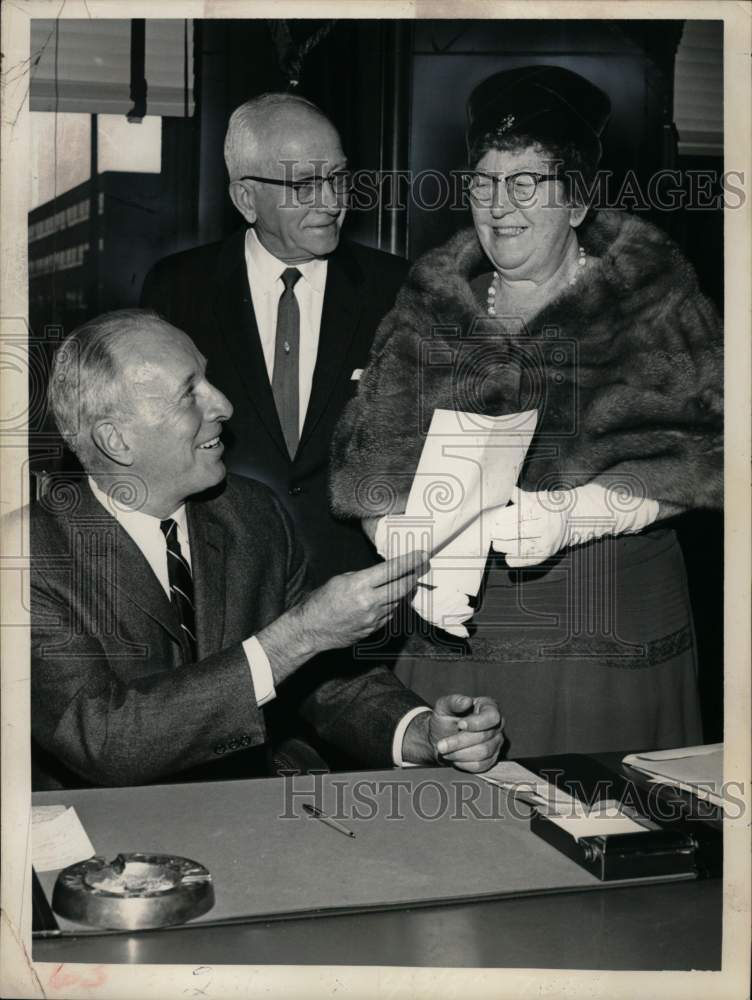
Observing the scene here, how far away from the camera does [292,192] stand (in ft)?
8.77

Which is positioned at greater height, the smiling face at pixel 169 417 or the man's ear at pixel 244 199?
the man's ear at pixel 244 199

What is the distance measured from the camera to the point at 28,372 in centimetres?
265

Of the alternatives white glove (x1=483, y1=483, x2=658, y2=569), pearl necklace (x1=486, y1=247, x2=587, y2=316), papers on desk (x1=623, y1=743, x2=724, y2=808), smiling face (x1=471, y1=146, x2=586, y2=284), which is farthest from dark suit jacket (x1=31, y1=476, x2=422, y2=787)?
smiling face (x1=471, y1=146, x2=586, y2=284)

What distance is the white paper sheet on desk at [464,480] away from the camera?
2660 mm

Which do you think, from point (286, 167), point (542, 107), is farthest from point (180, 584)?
point (542, 107)

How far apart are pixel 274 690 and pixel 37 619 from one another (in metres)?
0.56

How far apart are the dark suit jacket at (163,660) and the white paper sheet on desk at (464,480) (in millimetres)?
301

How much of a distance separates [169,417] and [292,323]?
37 cm

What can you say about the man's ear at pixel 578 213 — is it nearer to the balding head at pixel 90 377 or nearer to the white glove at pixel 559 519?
the white glove at pixel 559 519

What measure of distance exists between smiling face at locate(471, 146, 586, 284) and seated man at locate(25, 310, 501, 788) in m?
0.71

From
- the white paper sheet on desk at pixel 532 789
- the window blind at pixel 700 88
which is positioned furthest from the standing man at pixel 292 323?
the window blind at pixel 700 88

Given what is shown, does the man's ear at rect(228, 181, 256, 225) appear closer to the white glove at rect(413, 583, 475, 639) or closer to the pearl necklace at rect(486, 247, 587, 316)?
the pearl necklace at rect(486, 247, 587, 316)

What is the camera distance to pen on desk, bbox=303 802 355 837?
216cm

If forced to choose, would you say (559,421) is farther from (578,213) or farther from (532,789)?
(532,789)
